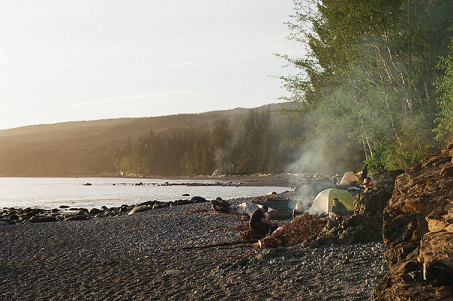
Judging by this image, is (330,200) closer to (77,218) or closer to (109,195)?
(77,218)

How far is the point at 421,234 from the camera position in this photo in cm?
632

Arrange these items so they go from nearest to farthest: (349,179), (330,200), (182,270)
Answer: (182,270), (330,200), (349,179)

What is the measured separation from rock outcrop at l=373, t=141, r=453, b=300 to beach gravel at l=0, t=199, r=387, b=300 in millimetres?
1025

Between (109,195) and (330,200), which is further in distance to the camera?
(109,195)

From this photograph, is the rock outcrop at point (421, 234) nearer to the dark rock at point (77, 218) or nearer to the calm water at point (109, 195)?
the dark rock at point (77, 218)

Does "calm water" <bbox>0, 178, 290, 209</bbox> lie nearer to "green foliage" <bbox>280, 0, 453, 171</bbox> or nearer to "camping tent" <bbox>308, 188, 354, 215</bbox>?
"green foliage" <bbox>280, 0, 453, 171</bbox>

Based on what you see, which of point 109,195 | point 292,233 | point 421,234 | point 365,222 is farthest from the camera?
point 109,195

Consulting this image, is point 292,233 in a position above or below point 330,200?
below

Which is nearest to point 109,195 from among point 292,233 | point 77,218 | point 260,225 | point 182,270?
point 77,218

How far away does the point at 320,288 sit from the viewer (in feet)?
23.3

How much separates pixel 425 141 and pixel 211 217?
1136cm

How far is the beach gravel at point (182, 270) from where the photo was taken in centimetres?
743

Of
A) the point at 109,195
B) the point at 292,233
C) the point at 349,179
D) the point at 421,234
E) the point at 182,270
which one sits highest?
the point at 421,234

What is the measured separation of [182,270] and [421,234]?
17.7ft
